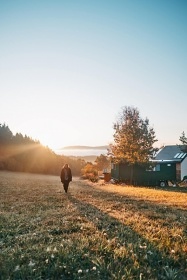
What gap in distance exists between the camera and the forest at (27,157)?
67.2 metres

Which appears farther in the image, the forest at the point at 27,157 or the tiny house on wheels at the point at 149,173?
the forest at the point at 27,157

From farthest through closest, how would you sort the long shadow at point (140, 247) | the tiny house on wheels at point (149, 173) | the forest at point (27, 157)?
1. the forest at point (27, 157)
2. the tiny house on wheels at point (149, 173)
3. the long shadow at point (140, 247)

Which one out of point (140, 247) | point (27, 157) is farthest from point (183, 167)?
point (140, 247)

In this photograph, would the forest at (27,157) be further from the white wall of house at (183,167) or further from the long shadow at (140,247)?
the long shadow at (140,247)

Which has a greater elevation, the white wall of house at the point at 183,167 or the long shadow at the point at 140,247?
the white wall of house at the point at 183,167

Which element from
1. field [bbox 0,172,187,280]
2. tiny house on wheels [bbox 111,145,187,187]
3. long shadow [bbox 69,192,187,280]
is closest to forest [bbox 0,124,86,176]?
tiny house on wheels [bbox 111,145,187,187]

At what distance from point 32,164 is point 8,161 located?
20.0ft

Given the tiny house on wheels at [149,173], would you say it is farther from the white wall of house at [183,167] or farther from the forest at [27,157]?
the forest at [27,157]

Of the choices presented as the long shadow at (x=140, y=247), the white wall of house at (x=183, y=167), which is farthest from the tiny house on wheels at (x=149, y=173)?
the long shadow at (x=140, y=247)

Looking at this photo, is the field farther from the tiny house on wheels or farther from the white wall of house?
the white wall of house

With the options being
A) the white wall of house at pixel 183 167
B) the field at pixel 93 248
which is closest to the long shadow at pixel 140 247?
the field at pixel 93 248

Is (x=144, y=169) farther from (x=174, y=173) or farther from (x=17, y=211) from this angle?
(x=17, y=211)

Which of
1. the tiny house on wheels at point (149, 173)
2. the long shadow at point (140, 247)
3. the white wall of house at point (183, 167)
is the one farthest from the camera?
the white wall of house at point (183, 167)

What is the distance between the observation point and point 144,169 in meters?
41.4
